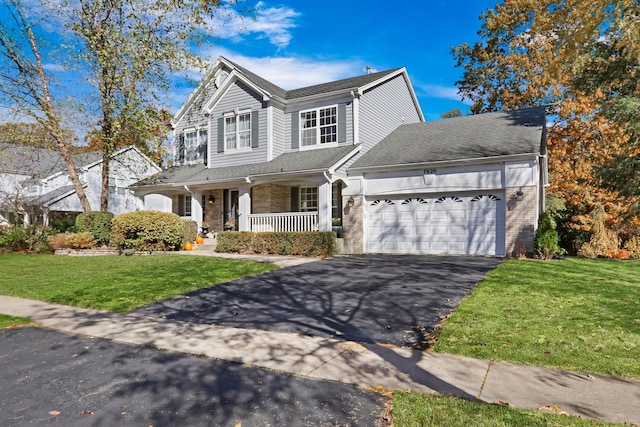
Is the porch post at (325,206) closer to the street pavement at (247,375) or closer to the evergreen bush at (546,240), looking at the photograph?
the evergreen bush at (546,240)

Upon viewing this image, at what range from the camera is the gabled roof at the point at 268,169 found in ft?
51.9

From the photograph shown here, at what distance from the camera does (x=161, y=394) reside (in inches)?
147

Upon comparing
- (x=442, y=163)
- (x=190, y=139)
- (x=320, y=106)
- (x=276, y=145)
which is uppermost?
(x=320, y=106)

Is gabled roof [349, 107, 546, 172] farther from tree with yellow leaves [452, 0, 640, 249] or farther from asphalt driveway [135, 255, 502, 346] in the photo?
asphalt driveway [135, 255, 502, 346]

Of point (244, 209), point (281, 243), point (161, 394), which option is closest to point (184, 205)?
point (244, 209)

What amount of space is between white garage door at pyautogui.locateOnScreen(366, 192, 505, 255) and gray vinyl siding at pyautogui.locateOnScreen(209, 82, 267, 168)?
608 cm

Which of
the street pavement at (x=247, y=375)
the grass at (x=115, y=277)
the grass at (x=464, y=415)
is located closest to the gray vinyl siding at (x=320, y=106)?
the grass at (x=115, y=277)

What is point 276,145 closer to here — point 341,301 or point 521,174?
point 521,174

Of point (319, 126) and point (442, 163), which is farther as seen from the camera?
point (319, 126)

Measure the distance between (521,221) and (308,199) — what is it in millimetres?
9110

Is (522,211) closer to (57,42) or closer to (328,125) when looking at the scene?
(328,125)

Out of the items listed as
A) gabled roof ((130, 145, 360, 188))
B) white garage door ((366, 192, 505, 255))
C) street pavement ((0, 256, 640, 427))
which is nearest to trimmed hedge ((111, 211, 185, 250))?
gabled roof ((130, 145, 360, 188))

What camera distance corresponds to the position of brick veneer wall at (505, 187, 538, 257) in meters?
13.1

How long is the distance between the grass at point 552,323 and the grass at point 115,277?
5.81 m
